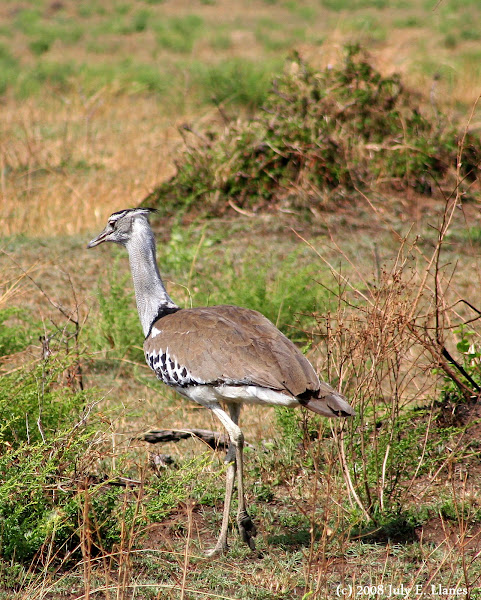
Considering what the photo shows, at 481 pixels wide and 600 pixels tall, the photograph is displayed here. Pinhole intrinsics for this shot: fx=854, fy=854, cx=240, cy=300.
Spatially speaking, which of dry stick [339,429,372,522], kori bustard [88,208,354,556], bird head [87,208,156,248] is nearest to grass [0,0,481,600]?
dry stick [339,429,372,522]

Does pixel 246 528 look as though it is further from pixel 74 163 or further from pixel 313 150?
pixel 74 163

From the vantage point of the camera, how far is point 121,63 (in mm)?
16359

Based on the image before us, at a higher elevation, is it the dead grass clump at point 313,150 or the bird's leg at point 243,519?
the dead grass clump at point 313,150

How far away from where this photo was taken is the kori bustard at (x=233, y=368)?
3201 mm

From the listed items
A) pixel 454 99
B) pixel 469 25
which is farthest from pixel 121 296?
pixel 469 25

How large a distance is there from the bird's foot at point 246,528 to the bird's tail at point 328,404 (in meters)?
0.60

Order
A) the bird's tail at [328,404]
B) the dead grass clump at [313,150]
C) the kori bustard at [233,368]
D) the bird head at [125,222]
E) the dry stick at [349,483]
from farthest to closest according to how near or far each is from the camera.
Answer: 1. the dead grass clump at [313,150]
2. the bird head at [125,222]
3. the dry stick at [349,483]
4. the kori bustard at [233,368]
5. the bird's tail at [328,404]

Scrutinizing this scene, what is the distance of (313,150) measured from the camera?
24.8ft

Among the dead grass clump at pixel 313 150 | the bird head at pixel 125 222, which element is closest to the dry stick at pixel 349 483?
the bird head at pixel 125 222

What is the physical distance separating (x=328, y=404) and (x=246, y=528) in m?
0.69

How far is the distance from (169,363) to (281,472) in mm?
820

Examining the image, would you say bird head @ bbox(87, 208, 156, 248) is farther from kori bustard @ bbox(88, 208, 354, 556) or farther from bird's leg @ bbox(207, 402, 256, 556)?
bird's leg @ bbox(207, 402, 256, 556)

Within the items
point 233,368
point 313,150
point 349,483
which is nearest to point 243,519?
point 349,483

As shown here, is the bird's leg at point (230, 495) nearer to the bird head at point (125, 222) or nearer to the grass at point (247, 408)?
the grass at point (247, 408)
